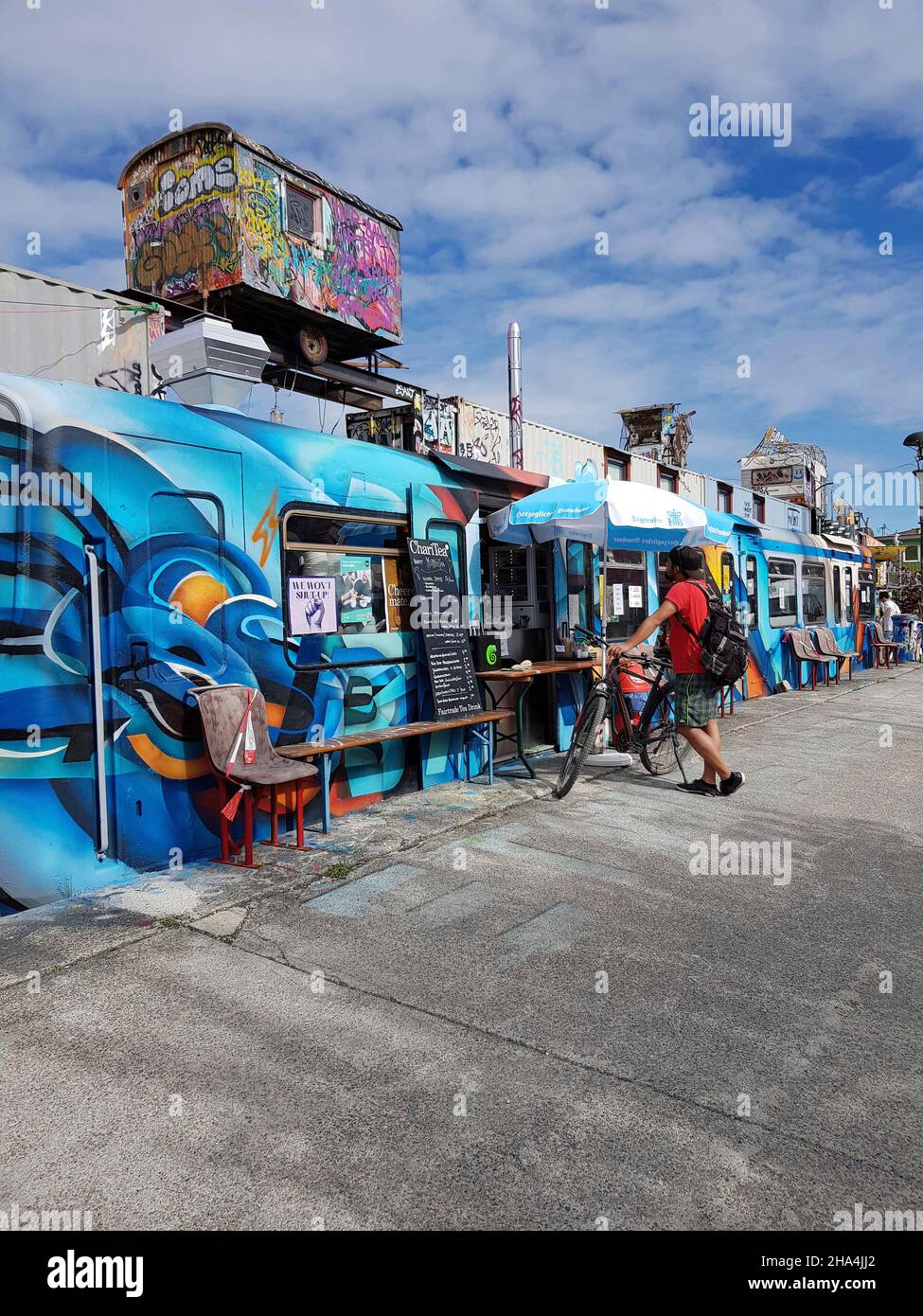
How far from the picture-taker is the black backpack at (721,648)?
687 centimetres

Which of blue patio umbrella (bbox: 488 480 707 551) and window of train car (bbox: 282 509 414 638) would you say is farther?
blue patio umbrella (bbox: 488 480 707 551)

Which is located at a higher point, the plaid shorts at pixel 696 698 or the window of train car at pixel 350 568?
the window of train car at pixel 350 568

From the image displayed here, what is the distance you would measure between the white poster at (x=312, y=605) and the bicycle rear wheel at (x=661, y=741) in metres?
3.12

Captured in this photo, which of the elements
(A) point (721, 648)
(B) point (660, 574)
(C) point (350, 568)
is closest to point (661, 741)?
(A) point (721, 648)

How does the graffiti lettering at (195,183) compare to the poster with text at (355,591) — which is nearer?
the poster with text at (355,591)

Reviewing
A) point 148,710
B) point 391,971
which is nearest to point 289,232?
point 148,710

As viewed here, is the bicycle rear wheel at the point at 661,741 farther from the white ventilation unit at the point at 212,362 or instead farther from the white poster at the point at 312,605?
the white ventilation unit at the point at 212,362

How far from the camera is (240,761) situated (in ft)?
17.1

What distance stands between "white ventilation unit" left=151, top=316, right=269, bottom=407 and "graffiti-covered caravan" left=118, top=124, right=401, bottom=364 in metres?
7.65

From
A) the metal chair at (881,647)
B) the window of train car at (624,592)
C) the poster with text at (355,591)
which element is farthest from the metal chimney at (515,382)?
the metal chair at (881,647)

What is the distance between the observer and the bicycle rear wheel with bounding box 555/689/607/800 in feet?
22.8

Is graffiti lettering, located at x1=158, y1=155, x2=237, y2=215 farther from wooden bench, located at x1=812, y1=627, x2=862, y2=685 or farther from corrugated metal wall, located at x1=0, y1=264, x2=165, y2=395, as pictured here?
wooden bench, located at x1=812, y1=627, x2=862, y2=685

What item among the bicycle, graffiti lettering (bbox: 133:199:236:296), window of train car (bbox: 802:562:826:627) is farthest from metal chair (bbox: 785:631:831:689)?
graffiti lettering (bbox: 133:199:236:296)

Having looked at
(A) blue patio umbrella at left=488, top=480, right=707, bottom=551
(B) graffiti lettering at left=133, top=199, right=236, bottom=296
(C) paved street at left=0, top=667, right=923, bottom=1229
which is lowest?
(C) paved street at left=0, top=667, right=923, bottom=1229
